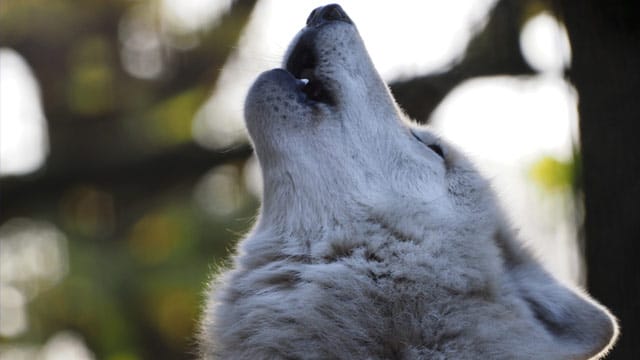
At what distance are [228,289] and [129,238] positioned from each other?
7.28m

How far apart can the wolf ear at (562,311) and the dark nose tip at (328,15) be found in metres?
1.05

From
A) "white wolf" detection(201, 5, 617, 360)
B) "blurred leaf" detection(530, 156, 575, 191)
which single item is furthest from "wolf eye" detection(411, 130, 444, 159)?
"blurred leaf" detection(530, 156, 575, 191)

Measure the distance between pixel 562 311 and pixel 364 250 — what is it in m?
0.77

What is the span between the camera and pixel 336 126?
384cm

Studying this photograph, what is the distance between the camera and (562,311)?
3736 millimetres

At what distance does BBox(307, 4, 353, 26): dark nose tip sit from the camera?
4.09 m

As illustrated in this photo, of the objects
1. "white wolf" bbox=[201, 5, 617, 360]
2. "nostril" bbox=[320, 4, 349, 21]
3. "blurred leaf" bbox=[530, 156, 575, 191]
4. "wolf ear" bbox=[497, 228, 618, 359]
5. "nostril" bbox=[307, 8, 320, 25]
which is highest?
"nostril" bbox=[320, 4, 349, 21]

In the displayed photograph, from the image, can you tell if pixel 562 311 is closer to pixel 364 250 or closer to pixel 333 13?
pixel 364 250

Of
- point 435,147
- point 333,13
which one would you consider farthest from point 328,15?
point 435,147

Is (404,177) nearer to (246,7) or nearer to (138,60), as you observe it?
(246,7)

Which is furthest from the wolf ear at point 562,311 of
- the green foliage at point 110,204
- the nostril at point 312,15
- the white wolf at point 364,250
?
the green foliage at point 110,204

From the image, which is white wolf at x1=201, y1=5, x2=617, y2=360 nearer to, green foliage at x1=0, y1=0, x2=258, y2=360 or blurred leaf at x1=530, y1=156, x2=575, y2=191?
blurred leaf at x1=530, y1=156, x2=575, y2=191

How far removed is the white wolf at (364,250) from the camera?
Result: 3361 mm

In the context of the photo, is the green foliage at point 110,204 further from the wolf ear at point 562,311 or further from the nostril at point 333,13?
the wolf ear at point 562,311
